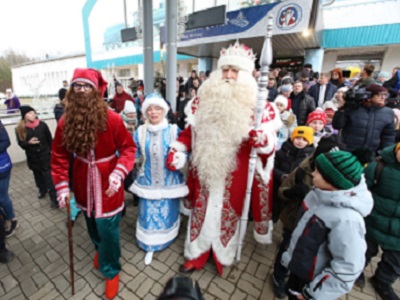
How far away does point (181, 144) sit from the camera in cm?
226

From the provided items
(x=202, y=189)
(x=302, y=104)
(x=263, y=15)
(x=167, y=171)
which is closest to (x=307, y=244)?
(x=202, y=189)

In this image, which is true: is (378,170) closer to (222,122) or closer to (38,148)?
(222,122)

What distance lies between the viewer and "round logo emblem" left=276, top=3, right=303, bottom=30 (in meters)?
6.98

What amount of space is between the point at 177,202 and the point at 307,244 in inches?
61.3

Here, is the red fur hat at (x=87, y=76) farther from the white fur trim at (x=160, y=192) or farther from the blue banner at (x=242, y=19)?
the blue banner at (x=242, y=19)

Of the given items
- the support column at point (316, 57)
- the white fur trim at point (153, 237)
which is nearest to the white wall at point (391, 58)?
the support column at point (316, 57)

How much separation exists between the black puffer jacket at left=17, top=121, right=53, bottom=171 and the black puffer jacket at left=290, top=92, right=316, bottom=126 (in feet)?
14.4

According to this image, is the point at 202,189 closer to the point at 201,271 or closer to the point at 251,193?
the point at 251,193

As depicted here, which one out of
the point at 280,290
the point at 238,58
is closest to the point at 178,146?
the point at 238,58

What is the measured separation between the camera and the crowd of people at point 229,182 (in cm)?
124

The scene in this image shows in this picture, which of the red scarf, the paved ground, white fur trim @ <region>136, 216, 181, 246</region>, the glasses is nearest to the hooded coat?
the paved ground

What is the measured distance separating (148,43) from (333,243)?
4.66 meters

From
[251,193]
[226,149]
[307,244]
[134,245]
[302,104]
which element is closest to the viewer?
[307,244]

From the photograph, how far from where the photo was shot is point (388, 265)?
1.97m
